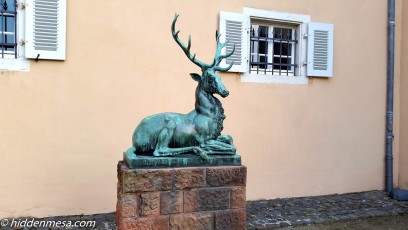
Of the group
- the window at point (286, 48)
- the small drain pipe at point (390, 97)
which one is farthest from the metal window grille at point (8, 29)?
the small drain pipe at point (390, 97)

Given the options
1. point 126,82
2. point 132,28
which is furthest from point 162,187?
point 132,28

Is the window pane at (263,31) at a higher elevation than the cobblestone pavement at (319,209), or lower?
higher

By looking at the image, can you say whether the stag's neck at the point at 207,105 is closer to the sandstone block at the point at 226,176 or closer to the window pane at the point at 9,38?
the sandstone block at the point at 226,176

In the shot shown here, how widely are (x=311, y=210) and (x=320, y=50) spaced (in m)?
2.45

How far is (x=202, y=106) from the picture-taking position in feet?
9.89

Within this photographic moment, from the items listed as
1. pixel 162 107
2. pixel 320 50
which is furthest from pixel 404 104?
pixel 162 107

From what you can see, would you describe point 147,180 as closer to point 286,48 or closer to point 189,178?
point 189,178

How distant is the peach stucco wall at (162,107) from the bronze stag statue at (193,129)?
2259 mm

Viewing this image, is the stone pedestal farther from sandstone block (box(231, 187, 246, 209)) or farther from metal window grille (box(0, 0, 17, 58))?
metal window grille (box(0, 0, 17, 58))

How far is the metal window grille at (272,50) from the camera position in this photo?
19.7 feet

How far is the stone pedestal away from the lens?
2775 millimetres

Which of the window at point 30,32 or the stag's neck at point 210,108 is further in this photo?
the window at point 30,32

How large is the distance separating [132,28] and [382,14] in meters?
4.26

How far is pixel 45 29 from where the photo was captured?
4707 mm
